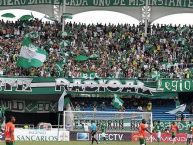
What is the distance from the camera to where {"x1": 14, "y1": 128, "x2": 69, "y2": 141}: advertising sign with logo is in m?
52.0

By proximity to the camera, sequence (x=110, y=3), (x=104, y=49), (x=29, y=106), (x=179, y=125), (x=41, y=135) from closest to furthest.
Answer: (x=41, y=135) < (x=179, y=125) < (x=29, y=106) < (x=104, y=49) < (x=110, y=3)

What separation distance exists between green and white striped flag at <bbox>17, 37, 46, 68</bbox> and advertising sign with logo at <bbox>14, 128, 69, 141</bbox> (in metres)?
6.03

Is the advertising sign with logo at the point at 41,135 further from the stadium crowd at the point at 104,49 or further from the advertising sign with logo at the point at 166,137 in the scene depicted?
the stadium crowd at the point at 104,49

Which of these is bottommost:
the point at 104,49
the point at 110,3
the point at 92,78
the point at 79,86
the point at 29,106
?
the point at 29,106

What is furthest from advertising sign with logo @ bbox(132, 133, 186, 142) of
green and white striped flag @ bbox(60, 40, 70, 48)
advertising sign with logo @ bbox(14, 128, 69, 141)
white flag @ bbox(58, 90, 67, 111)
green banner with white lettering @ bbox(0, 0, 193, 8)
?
green banner with white lettering @ bbox(0, 0, 193, 8)

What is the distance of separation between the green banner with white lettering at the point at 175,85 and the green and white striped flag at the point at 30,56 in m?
10.9

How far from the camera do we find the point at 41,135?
52625 millimetres

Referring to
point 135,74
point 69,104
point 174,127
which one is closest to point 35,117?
point 69,104

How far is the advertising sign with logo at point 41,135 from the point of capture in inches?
2047

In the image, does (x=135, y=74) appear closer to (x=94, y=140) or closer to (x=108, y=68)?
(x=108, y=68)

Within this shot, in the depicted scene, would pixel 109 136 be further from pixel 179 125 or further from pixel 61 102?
pixel 179 125

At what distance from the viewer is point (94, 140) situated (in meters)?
46.6

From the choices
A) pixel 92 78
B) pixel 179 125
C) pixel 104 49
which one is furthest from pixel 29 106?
pixel 179 125

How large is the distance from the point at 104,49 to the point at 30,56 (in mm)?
9567
